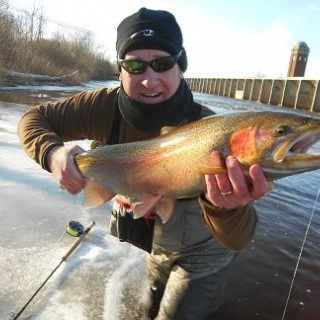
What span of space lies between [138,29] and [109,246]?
233cm

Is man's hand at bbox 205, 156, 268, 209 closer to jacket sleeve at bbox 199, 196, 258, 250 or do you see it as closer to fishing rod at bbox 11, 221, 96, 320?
jacket sleeve at bbox 199, 196, 258, 250

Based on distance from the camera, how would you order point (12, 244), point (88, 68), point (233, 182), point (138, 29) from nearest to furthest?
point (233, 182), point (138, 29), point (12, 244), point (88, 68)

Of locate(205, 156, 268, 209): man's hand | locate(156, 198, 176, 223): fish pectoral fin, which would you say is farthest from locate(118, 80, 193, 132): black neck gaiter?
locate(205, 156, 268, 209): man's hand

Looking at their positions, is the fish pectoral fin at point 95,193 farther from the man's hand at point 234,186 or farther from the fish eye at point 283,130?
the fish eye at point 283,130

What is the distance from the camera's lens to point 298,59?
59.7 meters

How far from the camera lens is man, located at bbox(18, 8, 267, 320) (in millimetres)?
2766

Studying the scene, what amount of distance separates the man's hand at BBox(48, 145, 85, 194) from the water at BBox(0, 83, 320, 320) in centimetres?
110

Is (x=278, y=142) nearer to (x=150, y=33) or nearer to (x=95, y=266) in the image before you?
(x=150, y=33)

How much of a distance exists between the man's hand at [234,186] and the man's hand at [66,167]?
2.97 feet

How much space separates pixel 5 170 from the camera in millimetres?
6238

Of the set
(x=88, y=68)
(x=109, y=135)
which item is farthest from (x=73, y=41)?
(x=109, y=135)

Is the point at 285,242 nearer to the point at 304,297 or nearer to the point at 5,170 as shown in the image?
the point at 304,297

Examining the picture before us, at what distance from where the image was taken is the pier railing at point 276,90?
4341cm

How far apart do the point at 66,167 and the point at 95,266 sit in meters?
1.58
